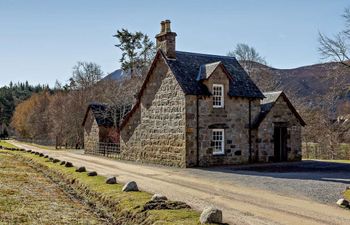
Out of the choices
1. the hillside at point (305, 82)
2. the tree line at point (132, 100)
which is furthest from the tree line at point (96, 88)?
the hillside at point (305, 82)

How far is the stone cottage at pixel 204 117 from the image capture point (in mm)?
25906

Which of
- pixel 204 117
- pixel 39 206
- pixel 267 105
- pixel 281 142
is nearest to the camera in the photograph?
pixel 39 206

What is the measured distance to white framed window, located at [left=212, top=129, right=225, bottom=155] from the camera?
87.9 feet

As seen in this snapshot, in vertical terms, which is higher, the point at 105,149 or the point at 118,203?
the point at 105,149

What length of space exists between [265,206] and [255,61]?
5196 centimetres

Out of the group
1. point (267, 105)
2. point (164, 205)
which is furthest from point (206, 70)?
point (164, 205)

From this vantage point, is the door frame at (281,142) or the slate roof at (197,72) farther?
the door frame at (281,142)

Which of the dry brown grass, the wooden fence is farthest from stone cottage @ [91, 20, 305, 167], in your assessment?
the dry brown grass

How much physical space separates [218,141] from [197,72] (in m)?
5.22

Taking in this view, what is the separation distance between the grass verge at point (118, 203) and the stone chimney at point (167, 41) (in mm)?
11362

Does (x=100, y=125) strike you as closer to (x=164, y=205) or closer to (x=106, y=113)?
(x=106, y=113)

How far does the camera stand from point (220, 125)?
88.5 ft

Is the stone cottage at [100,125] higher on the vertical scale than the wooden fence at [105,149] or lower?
higher

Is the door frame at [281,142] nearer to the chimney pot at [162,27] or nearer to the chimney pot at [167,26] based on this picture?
the chimney pot at [167,26]
